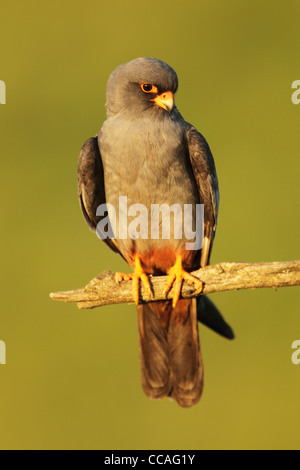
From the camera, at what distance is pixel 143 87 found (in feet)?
14.0

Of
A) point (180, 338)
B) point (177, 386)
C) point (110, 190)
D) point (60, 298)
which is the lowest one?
point (177, 386)

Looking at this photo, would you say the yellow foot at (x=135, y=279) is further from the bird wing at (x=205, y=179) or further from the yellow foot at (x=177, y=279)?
the bird wing at (x=205, y=179)

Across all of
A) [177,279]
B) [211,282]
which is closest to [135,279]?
[177,279]

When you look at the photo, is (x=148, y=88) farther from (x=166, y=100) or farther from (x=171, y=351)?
(x=171, y=351)

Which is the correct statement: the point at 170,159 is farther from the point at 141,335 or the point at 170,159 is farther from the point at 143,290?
the point at 141,335

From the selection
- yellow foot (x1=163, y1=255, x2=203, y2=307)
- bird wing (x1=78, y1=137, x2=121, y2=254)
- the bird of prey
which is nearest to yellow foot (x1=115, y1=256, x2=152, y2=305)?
the bird of prey

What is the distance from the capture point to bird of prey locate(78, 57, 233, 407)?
4.24 m

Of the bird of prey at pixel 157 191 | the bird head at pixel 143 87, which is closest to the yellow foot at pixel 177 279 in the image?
the bird of prey at pixel 157 191

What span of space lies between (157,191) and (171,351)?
1429mm

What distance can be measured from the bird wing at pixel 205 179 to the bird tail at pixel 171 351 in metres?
0.54

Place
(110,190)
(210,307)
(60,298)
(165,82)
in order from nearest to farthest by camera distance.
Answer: (60,298), (165,82), (110,190), (210,307)

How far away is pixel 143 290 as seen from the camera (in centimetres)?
419

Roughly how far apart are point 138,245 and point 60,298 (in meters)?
0.92

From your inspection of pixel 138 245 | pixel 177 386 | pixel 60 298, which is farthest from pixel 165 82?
pixel 177 386
